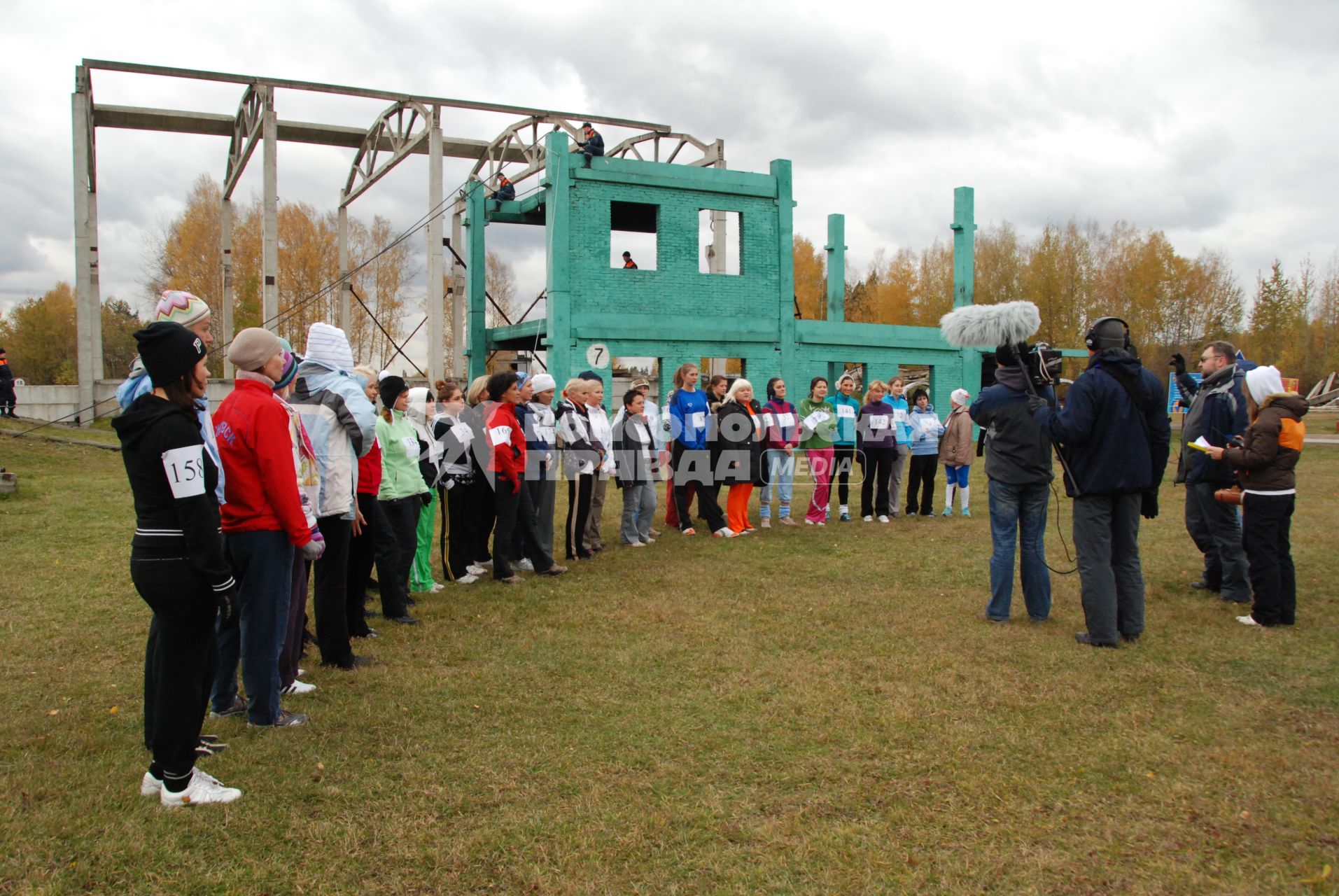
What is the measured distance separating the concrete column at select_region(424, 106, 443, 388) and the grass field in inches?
535

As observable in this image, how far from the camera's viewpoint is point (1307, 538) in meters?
10.1

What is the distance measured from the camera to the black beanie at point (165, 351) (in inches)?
133

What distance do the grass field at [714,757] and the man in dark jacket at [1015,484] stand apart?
10.6 inches

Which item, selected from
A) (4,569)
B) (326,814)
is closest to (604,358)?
(4,569)

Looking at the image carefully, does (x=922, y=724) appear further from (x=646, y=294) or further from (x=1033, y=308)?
(x=646, y=294)

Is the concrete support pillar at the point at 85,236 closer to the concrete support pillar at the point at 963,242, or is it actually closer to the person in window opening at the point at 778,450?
the person in window opening at the point at 778,450

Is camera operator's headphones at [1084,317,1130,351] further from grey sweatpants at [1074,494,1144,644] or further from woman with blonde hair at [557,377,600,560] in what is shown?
woman with blonde hair at [557,377,600,560]

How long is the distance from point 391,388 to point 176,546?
139 inches

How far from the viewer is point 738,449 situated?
425 inches

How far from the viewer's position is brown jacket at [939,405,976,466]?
11.7 m

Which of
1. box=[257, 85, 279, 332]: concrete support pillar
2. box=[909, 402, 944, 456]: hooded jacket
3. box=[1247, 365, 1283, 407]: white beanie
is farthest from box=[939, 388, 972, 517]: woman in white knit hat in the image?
box=[257, 85, 279, 332]: concrete support pillar

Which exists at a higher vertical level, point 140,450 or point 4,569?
point 140,450

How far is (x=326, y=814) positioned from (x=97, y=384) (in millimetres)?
22036

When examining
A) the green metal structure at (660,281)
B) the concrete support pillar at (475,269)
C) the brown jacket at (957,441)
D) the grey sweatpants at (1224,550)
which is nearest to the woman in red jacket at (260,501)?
the grey sweatpants at (1224,550)
